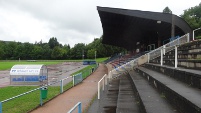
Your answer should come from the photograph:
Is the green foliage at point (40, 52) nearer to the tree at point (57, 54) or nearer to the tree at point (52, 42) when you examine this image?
the tree at point (57, 54)

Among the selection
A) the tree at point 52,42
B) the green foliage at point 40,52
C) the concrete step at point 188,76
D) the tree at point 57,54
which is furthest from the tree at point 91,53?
the concrete step at point 188,76

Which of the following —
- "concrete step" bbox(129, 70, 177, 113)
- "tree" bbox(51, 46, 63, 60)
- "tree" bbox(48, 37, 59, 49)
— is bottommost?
"concrete step" bbox(129, 70, 177, 113)

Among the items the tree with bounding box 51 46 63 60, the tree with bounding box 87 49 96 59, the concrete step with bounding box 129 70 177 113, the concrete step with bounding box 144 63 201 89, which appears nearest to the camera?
the concrete step with bounding box 129 70 177 113

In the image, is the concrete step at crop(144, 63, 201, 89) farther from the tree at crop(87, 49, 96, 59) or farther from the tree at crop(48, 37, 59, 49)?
the tree at crop(48, 37, 59, 49)

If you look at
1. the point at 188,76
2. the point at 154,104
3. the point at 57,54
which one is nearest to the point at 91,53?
the point at 57,54

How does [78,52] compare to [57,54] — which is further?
[57,54]

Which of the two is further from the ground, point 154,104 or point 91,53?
point 91,53

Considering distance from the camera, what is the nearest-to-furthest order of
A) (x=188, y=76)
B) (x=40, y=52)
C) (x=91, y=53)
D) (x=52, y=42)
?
(x=188, y=76) → (x=91, y=53) → (x=40, y=52) → (x=52, y=42)

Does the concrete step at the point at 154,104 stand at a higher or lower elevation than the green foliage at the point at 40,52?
lower

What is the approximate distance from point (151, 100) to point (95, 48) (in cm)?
11843

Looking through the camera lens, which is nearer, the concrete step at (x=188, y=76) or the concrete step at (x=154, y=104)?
the concrete step at (x=154, y=104)

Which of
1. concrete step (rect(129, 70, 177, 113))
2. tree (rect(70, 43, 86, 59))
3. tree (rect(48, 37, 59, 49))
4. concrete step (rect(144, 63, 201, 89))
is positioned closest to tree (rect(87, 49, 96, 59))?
tree (rect(70, 43, 86, 59))

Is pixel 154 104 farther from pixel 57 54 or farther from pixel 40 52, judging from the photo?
pixel 40 52

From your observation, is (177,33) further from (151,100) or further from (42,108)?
(151,100)
